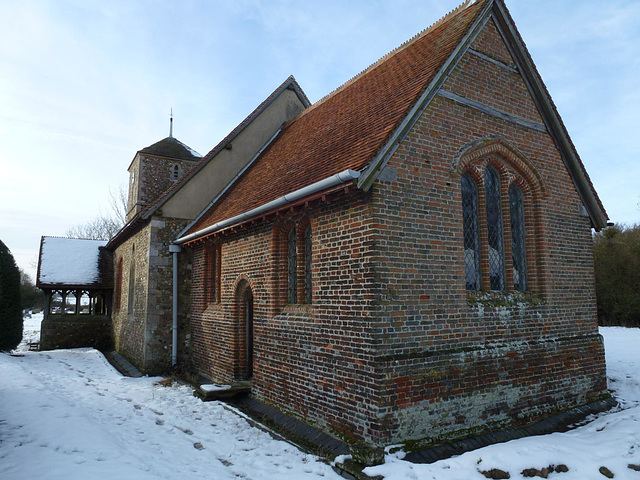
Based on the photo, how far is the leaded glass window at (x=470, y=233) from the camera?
7430 mm

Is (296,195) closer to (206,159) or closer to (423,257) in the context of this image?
(423,257)

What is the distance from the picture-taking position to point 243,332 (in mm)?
9969

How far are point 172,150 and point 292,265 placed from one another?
11.4 meters

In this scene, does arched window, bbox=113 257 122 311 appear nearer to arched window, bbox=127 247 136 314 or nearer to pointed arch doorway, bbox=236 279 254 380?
arched window, bbox=127 247 136 314

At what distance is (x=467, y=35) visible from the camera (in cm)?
760

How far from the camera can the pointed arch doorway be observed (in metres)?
9.90

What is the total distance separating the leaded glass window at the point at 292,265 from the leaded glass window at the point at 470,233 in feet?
9.77

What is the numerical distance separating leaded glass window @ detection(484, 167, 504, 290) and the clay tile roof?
2.21 metres

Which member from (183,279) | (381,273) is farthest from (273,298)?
(183,279)

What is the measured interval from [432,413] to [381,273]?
2060 millimetres

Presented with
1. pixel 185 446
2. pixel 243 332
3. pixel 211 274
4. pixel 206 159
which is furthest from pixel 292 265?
pixel 206 159

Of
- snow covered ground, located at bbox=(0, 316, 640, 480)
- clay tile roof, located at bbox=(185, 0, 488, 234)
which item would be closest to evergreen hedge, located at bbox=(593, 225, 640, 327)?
snow covered ground, located at bbox=(0, 316, 640, 480)

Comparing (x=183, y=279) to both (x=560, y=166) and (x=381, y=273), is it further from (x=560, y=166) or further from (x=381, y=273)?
(x=560, y=166)

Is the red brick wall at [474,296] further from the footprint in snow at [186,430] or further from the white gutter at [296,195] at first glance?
the footprint in snow at [186,430]
